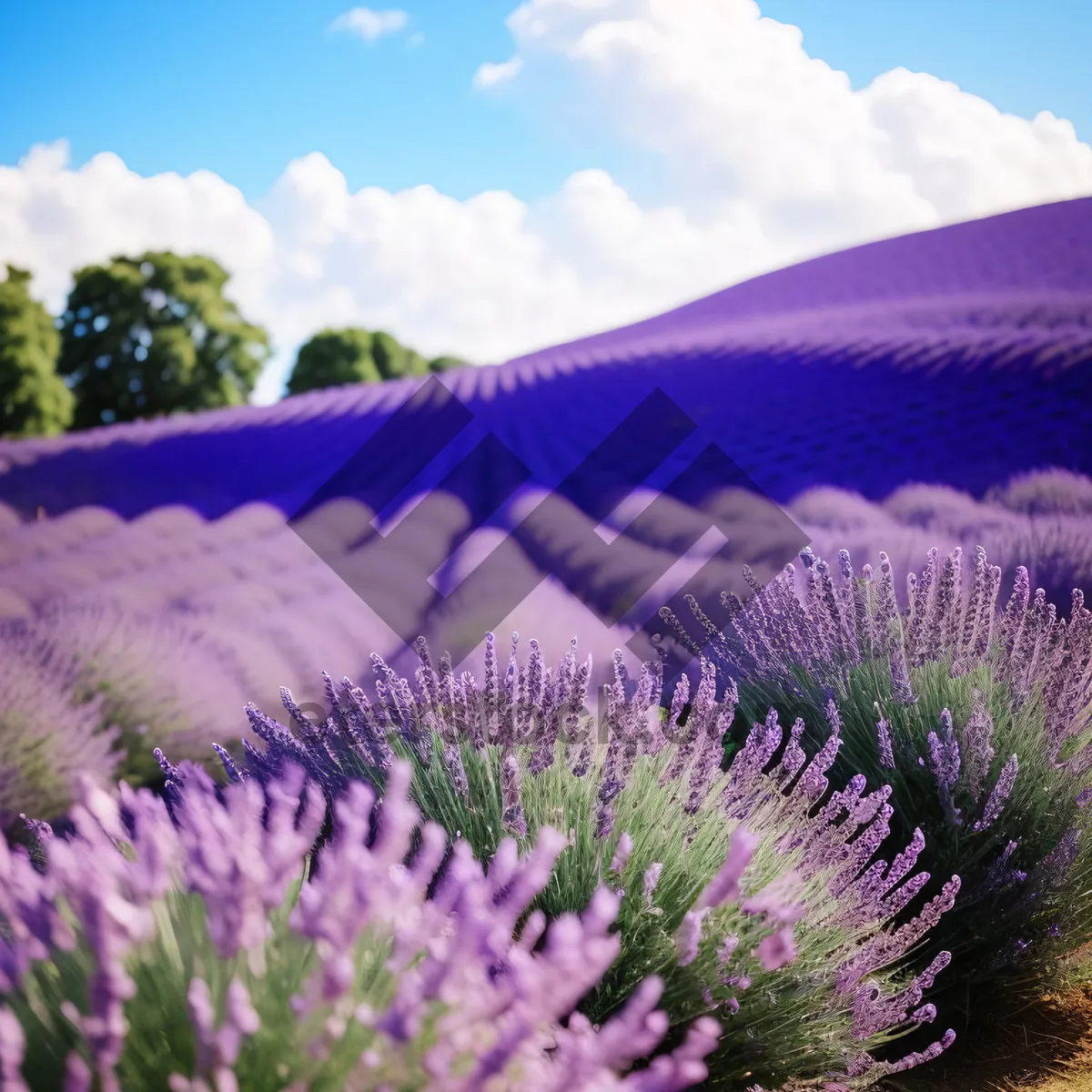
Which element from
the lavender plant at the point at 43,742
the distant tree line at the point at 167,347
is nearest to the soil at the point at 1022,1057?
the lavender plant at the point at 43,742

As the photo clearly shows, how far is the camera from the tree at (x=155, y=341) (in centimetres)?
1274

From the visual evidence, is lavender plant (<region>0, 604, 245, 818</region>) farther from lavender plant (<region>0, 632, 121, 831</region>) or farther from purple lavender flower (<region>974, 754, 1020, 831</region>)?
purple lavender flower (<region>974, 754, 1020, 831</region>)

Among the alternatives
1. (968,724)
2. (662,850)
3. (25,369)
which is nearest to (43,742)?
(662,850)

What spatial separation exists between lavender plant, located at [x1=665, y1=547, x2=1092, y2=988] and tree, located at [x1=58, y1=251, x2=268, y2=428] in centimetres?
1201

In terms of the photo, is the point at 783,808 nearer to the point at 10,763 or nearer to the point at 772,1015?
the point at 772,1015

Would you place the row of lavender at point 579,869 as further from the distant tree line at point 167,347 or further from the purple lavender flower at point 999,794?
the distant tree line at point 167,347

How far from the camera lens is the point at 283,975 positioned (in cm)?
88

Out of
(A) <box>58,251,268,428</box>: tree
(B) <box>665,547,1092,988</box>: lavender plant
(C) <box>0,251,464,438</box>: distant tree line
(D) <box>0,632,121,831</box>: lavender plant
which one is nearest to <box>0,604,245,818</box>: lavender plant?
(D) <box>0,632,121,831</box>: lavender plant

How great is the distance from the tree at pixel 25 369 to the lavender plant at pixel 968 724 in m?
9.71

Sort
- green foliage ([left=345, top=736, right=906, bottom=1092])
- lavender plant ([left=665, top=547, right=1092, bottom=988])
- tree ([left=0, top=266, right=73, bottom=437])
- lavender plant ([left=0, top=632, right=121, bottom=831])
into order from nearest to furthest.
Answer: green foliage ([left=345, top=736, right=906, bottom=1092]) → lavender plant ([left=665, top=547, right=1092, bottom=988]) → lavender plant ([left=0, top=632, right=121, bottom=831]) → tree ([left=0, top=266, right=73, bottom=437])

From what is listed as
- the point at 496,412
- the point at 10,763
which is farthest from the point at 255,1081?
the point at 496,412

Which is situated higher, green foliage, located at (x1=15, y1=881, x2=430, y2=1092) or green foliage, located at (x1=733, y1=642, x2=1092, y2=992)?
green foliage, located at (x1=15, y1=881, x2=430, y2=1092)

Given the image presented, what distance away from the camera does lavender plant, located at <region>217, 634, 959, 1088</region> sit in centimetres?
134

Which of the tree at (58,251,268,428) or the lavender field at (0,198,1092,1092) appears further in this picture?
the tree at (58,251,268,428)
